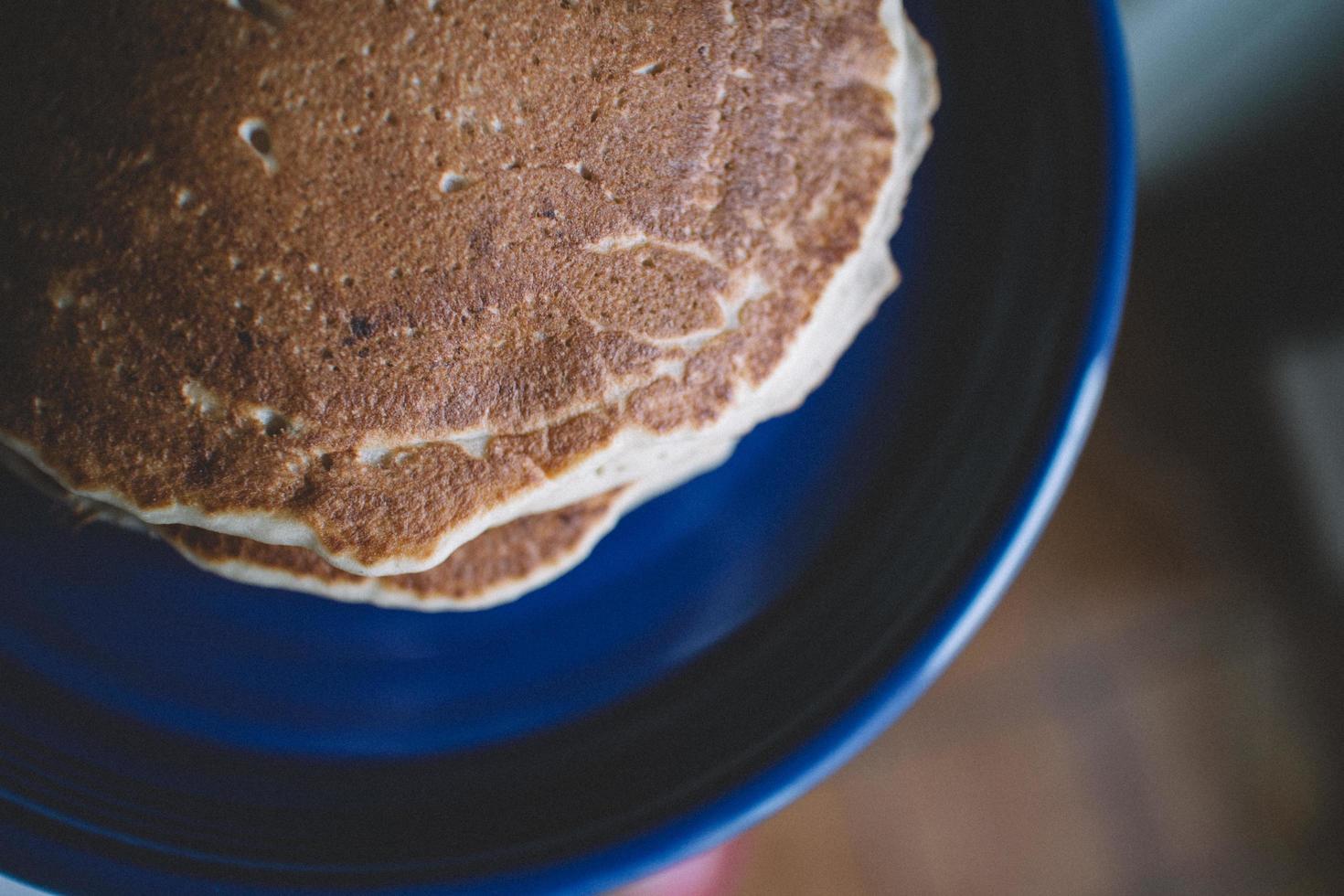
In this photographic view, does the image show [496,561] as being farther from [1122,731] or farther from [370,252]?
[1122,731]

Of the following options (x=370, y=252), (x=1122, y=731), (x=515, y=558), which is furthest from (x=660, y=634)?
(x=1122, y=731)

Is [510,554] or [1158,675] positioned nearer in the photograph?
[510,554]

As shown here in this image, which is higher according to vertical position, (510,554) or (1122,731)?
(510,554)

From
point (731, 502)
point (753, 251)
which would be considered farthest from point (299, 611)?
point (753, 251)

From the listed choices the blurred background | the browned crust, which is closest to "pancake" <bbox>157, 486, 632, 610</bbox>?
the browned crust

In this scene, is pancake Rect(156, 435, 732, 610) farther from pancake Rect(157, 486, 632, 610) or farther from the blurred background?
the blurred background
